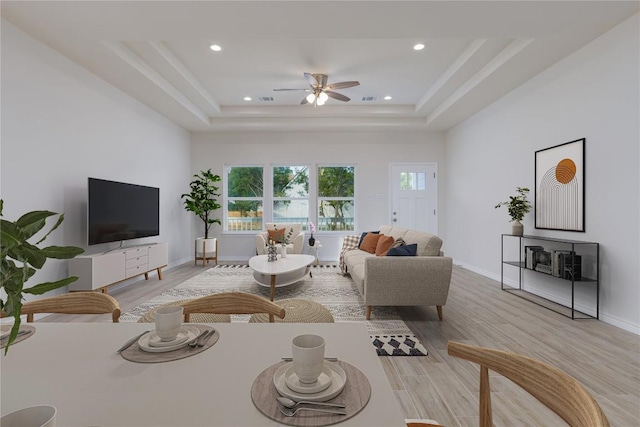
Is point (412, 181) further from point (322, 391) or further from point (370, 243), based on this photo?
point (322, 391)

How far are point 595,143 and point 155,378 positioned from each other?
4170 mm

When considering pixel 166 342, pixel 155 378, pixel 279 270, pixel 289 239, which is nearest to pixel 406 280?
pixel 279 270

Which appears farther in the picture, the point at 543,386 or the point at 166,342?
the point at 166,342

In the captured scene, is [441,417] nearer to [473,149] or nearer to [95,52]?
[95,52]

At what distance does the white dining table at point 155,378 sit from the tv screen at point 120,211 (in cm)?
318

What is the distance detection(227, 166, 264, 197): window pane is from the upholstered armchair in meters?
0.94

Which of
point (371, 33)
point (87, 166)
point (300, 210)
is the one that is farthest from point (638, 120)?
point (87, 166)

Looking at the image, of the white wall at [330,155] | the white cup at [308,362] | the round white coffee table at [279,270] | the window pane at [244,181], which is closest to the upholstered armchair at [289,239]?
the white wall at [330,155]

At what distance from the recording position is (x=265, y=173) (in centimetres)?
673

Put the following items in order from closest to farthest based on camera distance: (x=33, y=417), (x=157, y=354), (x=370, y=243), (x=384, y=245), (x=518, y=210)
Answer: (x=33, y=417), (x=157, y=354), (x=518, y=210), (x=384, y=245), (x=370, y=243)

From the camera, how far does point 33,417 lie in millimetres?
478

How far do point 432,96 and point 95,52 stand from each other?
4.64m

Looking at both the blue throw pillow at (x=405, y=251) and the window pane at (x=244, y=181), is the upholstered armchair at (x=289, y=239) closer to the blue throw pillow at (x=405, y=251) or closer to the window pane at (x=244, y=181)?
the window pane at (x=244, y=181)

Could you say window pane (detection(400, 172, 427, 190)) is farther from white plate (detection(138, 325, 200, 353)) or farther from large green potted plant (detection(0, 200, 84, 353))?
large green potted plant (detection(0, 200, 84, 353))
